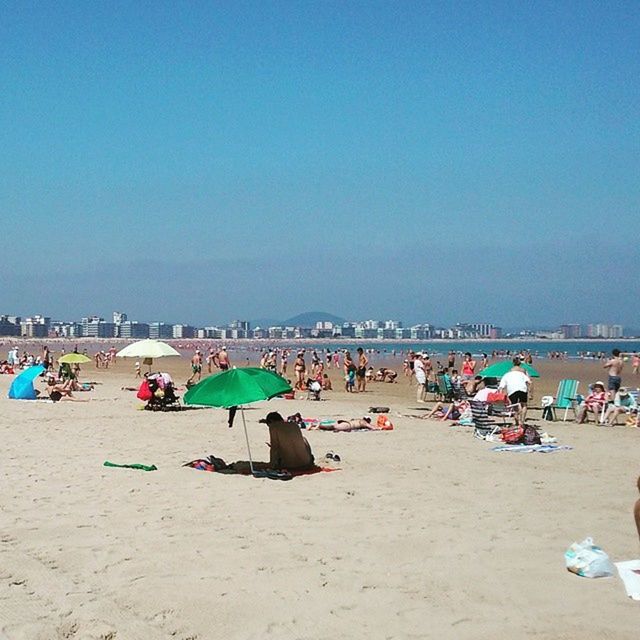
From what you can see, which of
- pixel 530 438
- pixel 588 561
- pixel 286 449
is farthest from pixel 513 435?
pixel 588 561

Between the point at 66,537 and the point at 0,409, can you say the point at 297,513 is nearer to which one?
the point at 66,537

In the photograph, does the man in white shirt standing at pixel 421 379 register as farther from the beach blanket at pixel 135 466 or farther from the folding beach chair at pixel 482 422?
the beach blanket at pixel 135 466

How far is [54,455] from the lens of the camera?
401 inches

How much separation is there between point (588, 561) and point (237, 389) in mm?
4464

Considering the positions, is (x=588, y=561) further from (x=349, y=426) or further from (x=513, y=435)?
(x=349, y=426)

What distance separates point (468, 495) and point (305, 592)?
328 cm

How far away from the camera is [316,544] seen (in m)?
6.14

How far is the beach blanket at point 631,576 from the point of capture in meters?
5.01

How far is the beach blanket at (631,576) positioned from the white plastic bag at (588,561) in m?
0.08

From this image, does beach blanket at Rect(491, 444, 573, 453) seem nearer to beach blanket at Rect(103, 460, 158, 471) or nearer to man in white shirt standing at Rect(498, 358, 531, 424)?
man in white shirt standing at Rect(498, 358, 531, 424)

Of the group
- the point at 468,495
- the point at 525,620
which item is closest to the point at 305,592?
the point at 525,620

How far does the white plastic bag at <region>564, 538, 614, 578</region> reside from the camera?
535 cm

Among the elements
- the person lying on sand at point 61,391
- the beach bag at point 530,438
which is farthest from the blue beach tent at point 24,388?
the beach bag at point 530,438

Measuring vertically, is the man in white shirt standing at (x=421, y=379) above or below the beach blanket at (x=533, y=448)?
above
